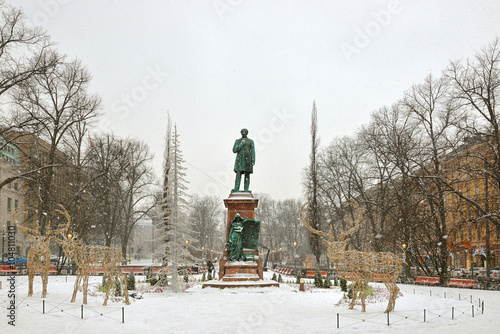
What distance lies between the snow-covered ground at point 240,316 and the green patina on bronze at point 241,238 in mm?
3129

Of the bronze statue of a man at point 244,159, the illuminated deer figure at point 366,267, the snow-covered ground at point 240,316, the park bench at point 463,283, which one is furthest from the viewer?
the park bench at point 463,283

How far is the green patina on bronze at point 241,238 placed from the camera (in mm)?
21562

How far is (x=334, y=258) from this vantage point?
1568 cm

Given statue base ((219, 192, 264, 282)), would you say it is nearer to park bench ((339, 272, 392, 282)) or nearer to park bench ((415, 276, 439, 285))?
park bench ((339, 272, 392, 282))

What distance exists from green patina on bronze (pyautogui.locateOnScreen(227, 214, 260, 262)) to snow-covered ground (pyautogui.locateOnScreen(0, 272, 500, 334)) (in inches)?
123

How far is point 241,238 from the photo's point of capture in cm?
2184

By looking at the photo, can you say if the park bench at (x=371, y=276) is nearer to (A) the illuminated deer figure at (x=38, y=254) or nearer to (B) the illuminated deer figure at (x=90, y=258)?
(B) the illuminated deer figure at (x=90, y=258)

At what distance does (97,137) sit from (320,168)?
773 inches

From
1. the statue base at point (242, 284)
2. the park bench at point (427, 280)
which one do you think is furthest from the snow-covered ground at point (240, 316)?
the park bench at point (427, 280)

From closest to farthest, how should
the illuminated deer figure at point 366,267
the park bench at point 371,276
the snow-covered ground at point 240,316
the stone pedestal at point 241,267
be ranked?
the snow-covered ground at point 240,316
the illuminated deer figure at point 366,267
the park bench at point 371,276
the stone pedestal at point 241,267

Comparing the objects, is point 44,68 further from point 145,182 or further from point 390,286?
point 145,182

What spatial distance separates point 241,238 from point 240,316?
8.10m

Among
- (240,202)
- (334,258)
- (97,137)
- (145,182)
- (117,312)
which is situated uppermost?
(97,137)

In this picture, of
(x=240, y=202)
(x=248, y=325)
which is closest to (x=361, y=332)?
(x=248, y=325)
